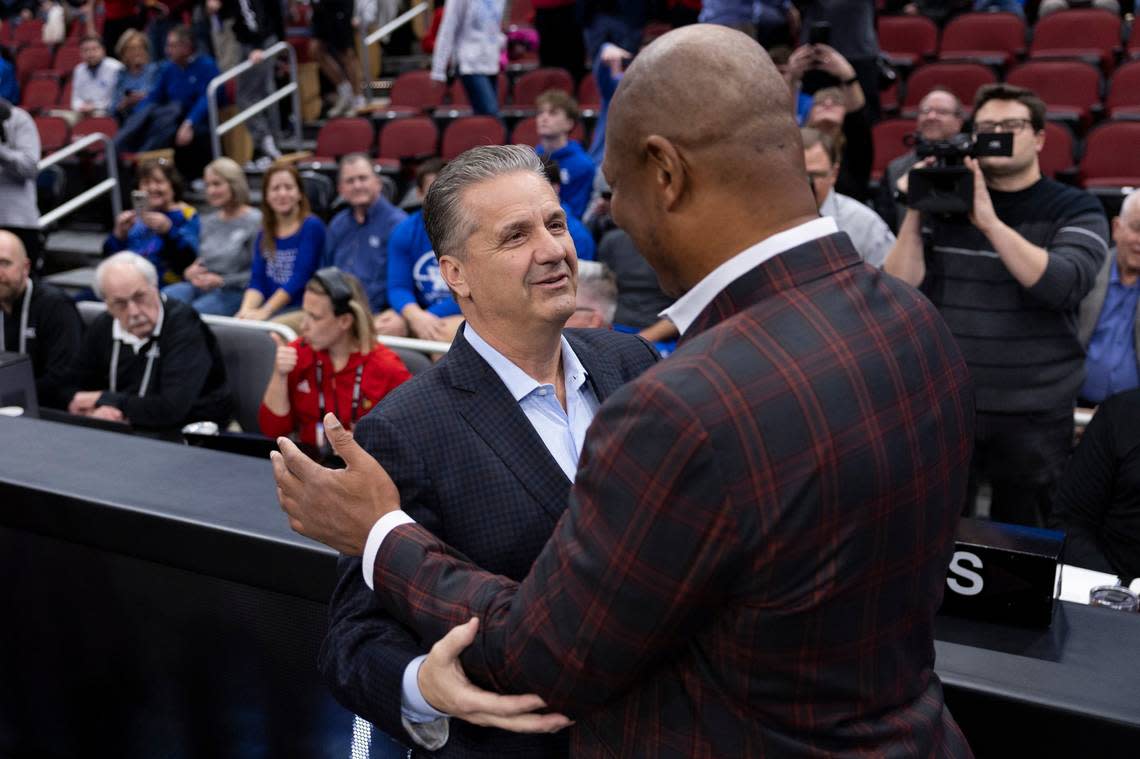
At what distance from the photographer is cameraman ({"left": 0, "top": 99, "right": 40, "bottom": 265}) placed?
6.42 m

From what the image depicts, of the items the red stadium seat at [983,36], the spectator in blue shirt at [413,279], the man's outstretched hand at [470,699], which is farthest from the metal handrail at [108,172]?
the man's outstretched hand at [470,699]

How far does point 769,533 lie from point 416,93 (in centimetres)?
789

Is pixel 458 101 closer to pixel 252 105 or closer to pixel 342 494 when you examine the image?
pixel 252 105

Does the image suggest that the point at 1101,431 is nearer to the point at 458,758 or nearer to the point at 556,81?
the point at 458,758

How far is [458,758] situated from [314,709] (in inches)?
18.7

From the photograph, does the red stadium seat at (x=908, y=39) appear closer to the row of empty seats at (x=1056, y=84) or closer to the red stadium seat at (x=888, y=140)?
the row of empty seats at (x=1056, y=84)

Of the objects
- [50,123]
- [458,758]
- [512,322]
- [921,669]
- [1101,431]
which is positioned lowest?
[50,123]

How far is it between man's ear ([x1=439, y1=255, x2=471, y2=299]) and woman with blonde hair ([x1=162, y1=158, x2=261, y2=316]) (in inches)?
173

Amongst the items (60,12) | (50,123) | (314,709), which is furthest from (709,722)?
(60,12)

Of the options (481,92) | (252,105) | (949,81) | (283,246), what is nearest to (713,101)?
(283,246)

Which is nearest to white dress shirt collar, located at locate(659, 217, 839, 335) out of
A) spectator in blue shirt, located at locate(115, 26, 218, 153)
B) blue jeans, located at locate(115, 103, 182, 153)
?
spectator in blue shirt, located at locate(115, 26, 218, 153)

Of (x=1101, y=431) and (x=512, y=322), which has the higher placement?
(x=512, y=322)

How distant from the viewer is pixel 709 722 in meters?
0.99

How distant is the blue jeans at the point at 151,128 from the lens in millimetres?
8336
